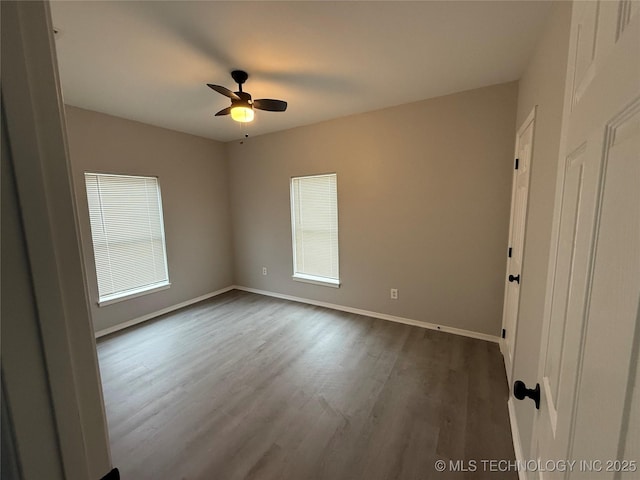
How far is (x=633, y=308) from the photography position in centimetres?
36

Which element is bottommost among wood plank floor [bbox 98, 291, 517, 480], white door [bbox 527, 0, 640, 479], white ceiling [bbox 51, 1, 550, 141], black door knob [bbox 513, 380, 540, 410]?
wood plank floor [bbox 98, 291, 517, 480]

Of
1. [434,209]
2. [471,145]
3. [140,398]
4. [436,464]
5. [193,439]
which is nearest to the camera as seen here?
[436,464]

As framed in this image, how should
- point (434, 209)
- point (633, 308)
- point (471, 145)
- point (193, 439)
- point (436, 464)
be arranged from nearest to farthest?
1. point (633, 308)
2. point (436, 464)
3. point (193, 439)
4. point (471, 145)
5. point (434, 209)

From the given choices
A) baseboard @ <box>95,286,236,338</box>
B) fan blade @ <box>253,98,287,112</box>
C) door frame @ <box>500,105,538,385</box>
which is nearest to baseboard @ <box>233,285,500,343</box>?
door frame @ <box>500,105,538,385</box>

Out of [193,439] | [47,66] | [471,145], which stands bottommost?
[193,439]

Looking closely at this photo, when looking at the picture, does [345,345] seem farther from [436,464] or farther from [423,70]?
[423,70]

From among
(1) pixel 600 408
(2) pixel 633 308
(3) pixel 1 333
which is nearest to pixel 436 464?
(1) pixel 600 408

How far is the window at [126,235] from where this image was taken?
3121 mm

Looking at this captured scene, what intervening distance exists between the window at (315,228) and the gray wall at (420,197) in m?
0.14

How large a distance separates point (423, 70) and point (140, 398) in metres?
3.57

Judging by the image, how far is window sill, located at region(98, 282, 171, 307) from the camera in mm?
3191

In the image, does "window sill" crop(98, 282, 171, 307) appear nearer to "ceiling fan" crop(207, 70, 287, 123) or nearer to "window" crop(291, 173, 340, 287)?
"window" crop(291, 173, 340, 287)

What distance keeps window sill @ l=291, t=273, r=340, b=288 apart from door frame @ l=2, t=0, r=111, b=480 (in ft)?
11.1

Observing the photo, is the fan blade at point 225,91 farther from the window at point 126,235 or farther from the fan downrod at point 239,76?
the window at point 126,235
